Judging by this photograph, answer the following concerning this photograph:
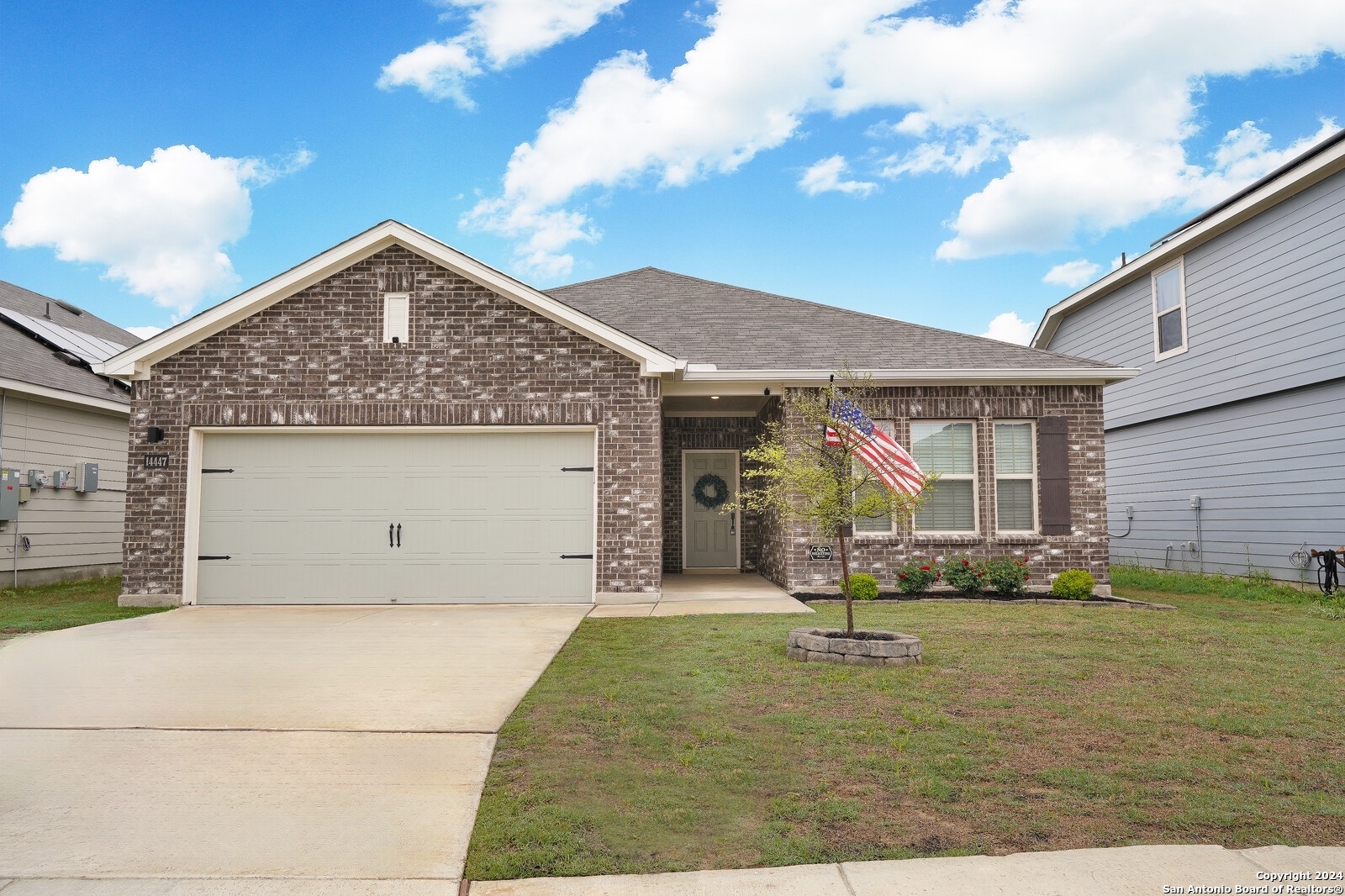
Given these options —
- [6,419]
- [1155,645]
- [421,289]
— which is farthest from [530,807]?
[6,419]

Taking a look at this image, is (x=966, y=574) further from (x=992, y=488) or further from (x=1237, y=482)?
(x=1237, y=482)

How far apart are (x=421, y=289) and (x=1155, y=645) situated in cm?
942

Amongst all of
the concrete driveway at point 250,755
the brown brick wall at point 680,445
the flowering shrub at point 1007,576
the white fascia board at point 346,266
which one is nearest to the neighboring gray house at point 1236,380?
the flowering shrub at point 1007,576

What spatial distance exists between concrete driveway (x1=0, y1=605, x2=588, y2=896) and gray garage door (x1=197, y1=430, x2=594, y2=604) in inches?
102

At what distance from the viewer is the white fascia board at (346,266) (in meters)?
10.6

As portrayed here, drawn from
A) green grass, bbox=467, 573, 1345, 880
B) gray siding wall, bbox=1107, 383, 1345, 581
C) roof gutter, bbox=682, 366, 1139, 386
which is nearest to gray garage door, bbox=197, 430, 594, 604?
roof gutter, bbox=682, 366, 1139, 386

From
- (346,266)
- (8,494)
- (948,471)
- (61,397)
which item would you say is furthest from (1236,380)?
(8,494)

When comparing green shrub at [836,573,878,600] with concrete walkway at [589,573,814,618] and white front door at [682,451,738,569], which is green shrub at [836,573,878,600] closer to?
concrete walkway at [589,573,814,618]

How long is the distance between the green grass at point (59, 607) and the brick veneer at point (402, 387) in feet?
1.99

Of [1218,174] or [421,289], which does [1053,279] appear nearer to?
[1218,174]

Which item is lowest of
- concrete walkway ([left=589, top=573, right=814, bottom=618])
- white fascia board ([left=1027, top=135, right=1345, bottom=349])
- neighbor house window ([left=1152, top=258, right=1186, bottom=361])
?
concrete walkway ([left=589, top=573, right=814, bottom=618])

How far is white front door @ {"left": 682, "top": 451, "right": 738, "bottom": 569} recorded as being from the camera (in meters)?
15.2

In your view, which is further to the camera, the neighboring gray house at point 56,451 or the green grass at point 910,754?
the neighboring gray house at point 56,451

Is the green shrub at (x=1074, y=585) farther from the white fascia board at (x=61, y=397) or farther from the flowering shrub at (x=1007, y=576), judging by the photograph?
the white fascia board at (x=61, y=397)
